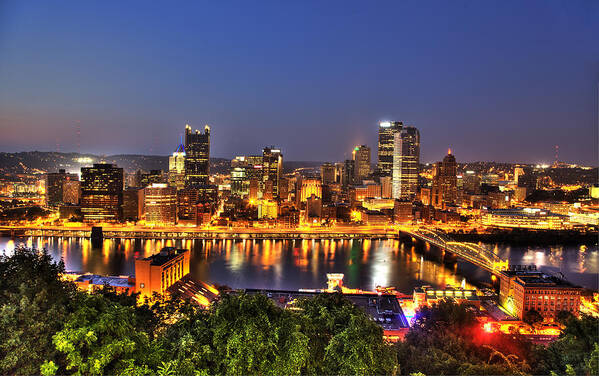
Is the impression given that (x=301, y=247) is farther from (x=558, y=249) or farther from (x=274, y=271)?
(x=558, y=249)

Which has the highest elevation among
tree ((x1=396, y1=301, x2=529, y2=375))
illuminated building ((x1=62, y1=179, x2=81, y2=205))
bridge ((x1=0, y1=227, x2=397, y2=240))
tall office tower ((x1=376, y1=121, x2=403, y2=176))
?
tall office tower ((x1=376, y1=121, x2=403, y2=176))

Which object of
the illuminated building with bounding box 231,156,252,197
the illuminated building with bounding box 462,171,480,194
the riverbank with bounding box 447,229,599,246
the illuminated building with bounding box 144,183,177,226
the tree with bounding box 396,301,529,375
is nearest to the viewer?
the tree with bounding box 396,301,529,375

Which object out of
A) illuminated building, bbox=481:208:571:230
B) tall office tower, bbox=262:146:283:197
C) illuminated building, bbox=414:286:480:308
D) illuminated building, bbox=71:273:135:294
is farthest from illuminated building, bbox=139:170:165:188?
illuminated building, bbox=414:286:480:308

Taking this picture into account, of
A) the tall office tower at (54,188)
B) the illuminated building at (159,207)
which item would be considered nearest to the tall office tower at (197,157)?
the tall office tower at (54,188)

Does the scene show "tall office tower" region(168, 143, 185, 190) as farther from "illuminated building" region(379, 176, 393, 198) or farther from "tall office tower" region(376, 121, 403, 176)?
"tall office tower" region(376, 121, 403, 176)

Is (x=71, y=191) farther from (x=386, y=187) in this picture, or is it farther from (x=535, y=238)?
(x=535, y=238)

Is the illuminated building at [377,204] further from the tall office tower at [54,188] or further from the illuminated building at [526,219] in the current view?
the tall office tower at [54,188]
